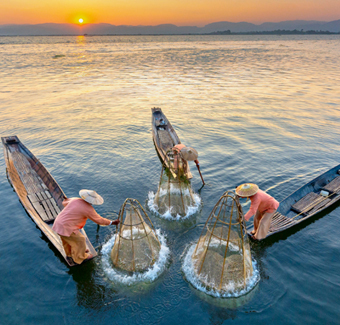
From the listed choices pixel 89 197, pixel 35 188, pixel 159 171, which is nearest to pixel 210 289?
pixel 89 197

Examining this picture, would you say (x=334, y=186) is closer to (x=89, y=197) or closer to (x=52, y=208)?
(x=89, y=197)

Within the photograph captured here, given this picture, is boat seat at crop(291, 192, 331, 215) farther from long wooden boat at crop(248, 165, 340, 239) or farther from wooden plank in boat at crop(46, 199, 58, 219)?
wooden plank in boat at crop(46, 199, 58, 219)

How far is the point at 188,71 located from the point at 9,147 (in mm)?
29518

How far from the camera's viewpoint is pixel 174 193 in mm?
7777

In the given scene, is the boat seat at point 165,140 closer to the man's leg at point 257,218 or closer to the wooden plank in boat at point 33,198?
the wooden plank in boat at point 33,198

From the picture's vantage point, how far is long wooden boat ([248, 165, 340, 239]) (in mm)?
6867

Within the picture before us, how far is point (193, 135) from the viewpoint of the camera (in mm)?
14469

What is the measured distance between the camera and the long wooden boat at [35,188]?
22.0ft

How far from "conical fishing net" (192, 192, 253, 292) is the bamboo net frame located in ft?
5.97

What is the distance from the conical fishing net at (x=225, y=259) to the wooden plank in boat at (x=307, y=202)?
9.47 feet

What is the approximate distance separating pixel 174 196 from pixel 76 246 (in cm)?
322

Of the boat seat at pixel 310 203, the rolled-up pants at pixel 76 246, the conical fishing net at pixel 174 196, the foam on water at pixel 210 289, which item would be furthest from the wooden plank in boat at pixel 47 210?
the boat seat at pixel 310 203

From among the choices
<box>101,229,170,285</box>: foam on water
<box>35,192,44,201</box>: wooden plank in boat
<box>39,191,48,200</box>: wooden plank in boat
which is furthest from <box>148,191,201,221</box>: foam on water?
<box>35,192,44,201</box>: wooden plank in boat

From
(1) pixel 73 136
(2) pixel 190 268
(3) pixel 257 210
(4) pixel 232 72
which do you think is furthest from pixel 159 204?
(4) pixel 232 72
